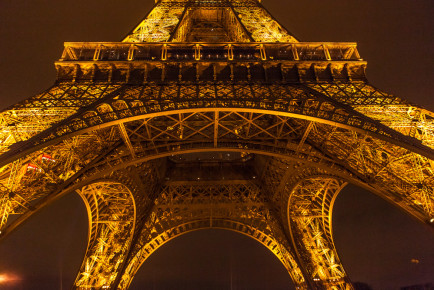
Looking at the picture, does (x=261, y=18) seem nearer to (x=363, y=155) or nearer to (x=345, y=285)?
(x=363, y=155)

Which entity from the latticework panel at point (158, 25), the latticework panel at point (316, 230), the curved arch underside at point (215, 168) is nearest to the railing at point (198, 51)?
the latticework panel at point (158, 25)

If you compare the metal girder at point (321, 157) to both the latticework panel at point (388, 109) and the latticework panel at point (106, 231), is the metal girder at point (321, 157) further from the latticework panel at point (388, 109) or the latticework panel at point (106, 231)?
the latticework panel at point (106, 231)

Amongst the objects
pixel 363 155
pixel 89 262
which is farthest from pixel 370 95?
pixel 89 262

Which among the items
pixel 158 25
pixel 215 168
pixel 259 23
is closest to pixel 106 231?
pixel 215 168

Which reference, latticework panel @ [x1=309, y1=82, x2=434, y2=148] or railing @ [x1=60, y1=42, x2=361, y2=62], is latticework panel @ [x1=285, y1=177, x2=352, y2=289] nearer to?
latticework panel @ [x1=309, y1=82, x2=434, y2=148]

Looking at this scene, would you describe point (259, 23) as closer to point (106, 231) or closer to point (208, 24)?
point (208, 24)

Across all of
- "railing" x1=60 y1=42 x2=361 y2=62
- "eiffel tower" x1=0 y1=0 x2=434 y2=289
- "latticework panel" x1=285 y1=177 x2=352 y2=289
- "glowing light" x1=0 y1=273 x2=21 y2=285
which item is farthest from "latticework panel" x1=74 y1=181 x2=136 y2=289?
"latticework panel" x1=285 y1=177 x2=352 y2=289
